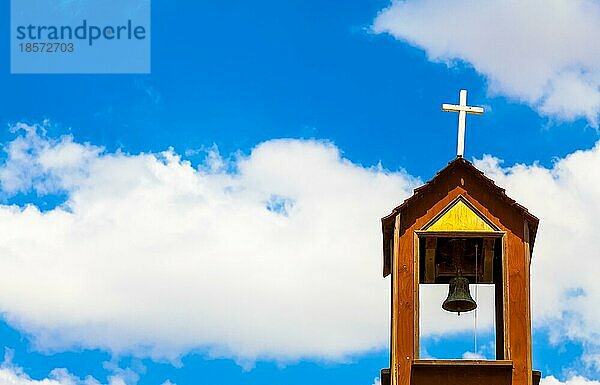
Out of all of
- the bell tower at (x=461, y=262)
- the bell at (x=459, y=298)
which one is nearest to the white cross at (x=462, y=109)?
the bell tower at (x=461, y=262)

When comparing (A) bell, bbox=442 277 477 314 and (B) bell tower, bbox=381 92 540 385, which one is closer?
(B) bell tower, bbox=381 92 540 385

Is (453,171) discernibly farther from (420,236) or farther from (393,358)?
(393,358)

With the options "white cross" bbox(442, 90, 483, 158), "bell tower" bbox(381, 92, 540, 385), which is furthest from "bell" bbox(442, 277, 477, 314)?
"white cross" bbox(442, 90, 483, 158)

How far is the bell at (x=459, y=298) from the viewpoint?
2530cm

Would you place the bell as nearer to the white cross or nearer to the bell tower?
the bell tower

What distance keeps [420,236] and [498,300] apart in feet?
6.09

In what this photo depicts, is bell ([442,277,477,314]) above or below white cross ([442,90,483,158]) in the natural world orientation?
below

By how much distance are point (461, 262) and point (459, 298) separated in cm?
77

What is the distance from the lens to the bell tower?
23.2 meters

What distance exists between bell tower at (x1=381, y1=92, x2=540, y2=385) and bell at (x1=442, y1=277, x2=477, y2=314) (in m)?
0.02

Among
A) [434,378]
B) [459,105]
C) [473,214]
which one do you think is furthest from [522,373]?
[459,105]

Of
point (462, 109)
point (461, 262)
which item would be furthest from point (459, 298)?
point (462, 109)

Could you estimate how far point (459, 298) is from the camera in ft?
83.0

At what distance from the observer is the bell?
→ 25.3m
